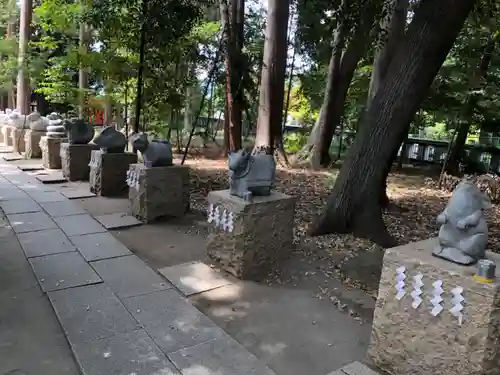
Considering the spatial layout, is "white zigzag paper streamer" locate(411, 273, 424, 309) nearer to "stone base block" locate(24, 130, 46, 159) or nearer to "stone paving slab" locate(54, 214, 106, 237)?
"stone paving slab" locate(54, 214, 106, 237)

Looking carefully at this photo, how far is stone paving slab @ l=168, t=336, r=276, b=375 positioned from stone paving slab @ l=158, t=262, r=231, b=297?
753mm

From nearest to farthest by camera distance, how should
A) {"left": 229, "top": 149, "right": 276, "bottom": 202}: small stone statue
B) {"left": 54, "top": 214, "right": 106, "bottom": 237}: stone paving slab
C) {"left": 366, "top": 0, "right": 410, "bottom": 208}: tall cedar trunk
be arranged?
{"left": 229, "top": 149, "right": 276, "bottom": 202}: small stone statue, {"left": 54, "top": 214, "right": 106, "bottom": 237}: stone paving slab, {"left": 366, "top": 0, "right": 410, "bottom": 208}: tall cedar trunk

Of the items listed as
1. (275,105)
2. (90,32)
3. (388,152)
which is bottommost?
(388,152)

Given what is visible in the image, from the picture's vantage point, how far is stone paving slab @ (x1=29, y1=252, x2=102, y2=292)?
3.33 m

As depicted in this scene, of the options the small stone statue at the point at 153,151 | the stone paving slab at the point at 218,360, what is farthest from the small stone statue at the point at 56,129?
the stone paving slab at the point at 218,360

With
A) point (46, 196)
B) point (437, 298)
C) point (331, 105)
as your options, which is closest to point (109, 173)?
point (46, 196)

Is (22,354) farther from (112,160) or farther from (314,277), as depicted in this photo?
(112,160)

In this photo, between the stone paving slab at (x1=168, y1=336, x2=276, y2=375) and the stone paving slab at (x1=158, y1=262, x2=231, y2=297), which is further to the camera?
the stone paving slab at (x1=158, y1=262, x2=231, y2=297)

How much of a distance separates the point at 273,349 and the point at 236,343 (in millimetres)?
231

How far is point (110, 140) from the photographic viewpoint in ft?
20.9

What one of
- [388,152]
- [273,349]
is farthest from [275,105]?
[273,349]

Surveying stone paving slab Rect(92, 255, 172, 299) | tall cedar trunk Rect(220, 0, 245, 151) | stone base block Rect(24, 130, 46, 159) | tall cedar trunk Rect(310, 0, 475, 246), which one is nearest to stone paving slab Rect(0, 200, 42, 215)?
stone paving slab Rect(92, 255, 172, 299)

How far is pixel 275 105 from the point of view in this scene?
916 centimetres

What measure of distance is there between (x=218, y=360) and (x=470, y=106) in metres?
9.14
